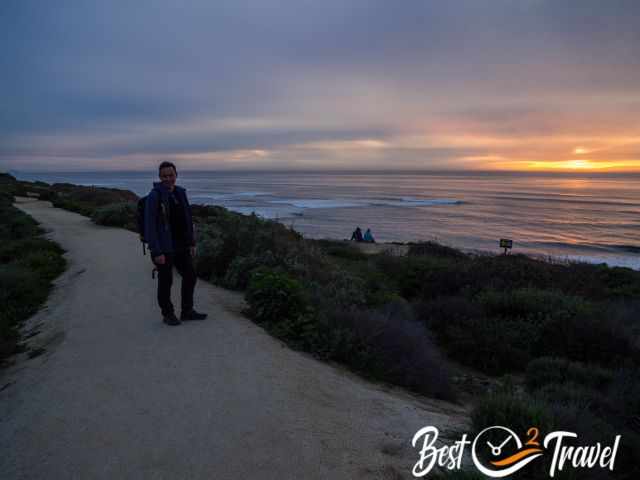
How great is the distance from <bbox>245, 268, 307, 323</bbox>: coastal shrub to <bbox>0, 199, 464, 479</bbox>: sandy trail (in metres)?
0.35

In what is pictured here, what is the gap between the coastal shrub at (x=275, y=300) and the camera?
226 inches

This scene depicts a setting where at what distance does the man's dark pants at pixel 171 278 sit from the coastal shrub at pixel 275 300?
35.9 inches

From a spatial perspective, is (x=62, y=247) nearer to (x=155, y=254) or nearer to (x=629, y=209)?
(x=155, y=254)

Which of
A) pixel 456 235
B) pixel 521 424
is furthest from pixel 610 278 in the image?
pixel 456 235

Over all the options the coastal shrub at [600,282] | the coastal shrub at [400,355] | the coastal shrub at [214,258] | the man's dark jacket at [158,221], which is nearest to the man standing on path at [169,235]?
the man's dark jacket at [158,221]

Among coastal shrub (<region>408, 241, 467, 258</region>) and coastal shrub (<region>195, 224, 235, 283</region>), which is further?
coastal shrub (<region>408, 241, 467, 258</region>)

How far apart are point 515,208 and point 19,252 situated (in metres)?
50.4

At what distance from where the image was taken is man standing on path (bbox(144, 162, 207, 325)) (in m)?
4.99

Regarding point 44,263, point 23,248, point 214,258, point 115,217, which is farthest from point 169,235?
point 115,217

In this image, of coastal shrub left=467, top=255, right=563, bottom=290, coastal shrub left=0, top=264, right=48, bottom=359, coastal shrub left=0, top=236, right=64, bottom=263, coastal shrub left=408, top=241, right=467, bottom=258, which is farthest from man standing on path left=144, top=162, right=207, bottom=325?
coastal shrub left=408, top=241, right=467, bottom=258

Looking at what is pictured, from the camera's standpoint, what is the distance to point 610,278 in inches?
504

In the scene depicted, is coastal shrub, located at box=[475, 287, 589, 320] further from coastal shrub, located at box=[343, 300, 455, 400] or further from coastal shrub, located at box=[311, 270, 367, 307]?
coastal shrub, located at box=[343, 300, 455, 400]

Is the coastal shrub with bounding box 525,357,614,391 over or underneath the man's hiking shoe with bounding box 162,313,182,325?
underneath

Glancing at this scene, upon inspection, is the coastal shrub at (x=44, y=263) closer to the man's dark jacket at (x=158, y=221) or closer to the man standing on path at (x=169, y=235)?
the man standing on path at (x=169, y=235)
